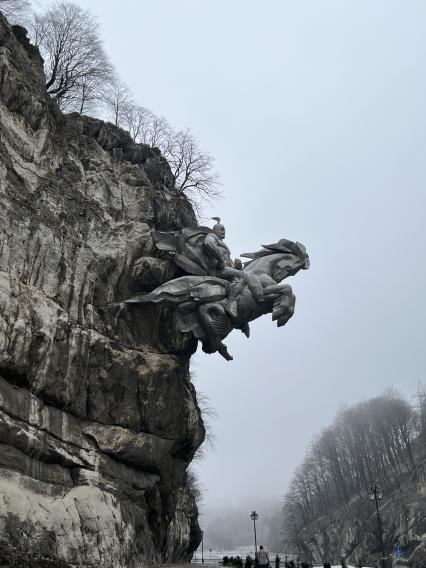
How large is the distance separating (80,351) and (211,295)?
426 cm

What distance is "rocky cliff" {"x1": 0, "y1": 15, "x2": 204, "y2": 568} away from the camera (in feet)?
36.4

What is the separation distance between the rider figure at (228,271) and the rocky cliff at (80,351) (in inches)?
53.2

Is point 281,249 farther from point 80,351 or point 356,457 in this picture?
point 356,457

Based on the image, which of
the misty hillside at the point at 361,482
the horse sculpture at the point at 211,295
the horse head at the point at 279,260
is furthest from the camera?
the misty hillside at the point at 361,482

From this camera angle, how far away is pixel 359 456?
62.2 m

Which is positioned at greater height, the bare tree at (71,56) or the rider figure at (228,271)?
the bare tree at (71,56)

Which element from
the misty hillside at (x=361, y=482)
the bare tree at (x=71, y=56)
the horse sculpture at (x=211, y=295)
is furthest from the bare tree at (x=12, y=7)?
the misty hillside at (x=361, y=482)

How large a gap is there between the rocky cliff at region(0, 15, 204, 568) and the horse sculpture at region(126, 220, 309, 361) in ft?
1.77

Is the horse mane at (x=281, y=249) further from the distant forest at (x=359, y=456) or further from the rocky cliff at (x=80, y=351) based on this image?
the distant forest at (x=359, y=456)

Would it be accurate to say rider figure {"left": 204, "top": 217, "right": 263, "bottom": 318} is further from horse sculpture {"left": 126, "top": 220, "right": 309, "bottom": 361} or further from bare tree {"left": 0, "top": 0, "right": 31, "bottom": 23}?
bare tree {"left": 0, "top": 0, "right": 31, "bottom": 23}

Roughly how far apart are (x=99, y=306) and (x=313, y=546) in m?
58.9

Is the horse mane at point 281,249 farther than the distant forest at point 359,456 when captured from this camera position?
No

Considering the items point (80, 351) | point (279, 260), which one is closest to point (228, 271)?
point (279, 260)

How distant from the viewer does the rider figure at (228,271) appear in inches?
632
